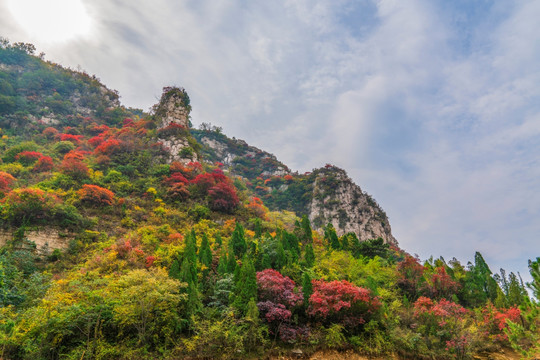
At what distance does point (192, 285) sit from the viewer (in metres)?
12.7

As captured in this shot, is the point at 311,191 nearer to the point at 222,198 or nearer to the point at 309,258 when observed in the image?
the point at 222,198

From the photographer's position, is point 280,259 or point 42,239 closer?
point 280,259

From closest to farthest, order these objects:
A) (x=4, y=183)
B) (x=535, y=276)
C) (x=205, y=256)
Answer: (x=535, y=276)
(x=205, y=256)
(x=4, y=183)

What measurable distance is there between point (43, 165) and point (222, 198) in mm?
17575

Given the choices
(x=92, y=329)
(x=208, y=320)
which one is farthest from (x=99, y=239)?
(x=208, y=320)

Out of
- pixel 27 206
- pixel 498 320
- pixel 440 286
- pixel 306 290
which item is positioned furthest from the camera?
pixel 440 286

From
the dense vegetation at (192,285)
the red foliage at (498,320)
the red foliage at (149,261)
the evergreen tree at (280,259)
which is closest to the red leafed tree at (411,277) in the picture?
the dense vegetation at (192,285)

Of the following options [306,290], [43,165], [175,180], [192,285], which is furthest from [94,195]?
[306,290]

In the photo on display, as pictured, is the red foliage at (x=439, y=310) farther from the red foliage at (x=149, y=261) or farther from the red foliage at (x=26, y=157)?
the red foliage at (x=26, y=157)

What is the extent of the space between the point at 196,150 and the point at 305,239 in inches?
825

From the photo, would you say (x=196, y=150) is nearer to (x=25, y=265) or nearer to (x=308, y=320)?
(x=25, y=265)

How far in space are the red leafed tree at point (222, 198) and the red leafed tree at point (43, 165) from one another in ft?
51.7

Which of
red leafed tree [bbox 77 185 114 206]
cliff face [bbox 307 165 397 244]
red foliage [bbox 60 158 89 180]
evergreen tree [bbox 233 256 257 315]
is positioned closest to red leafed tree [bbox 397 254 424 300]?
evergreen tree [bbox 233 256 257 315]

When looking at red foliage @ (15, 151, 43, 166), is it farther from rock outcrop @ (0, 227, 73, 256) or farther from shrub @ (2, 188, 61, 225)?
rock outcrop @ (0, 227, 73, 256)
